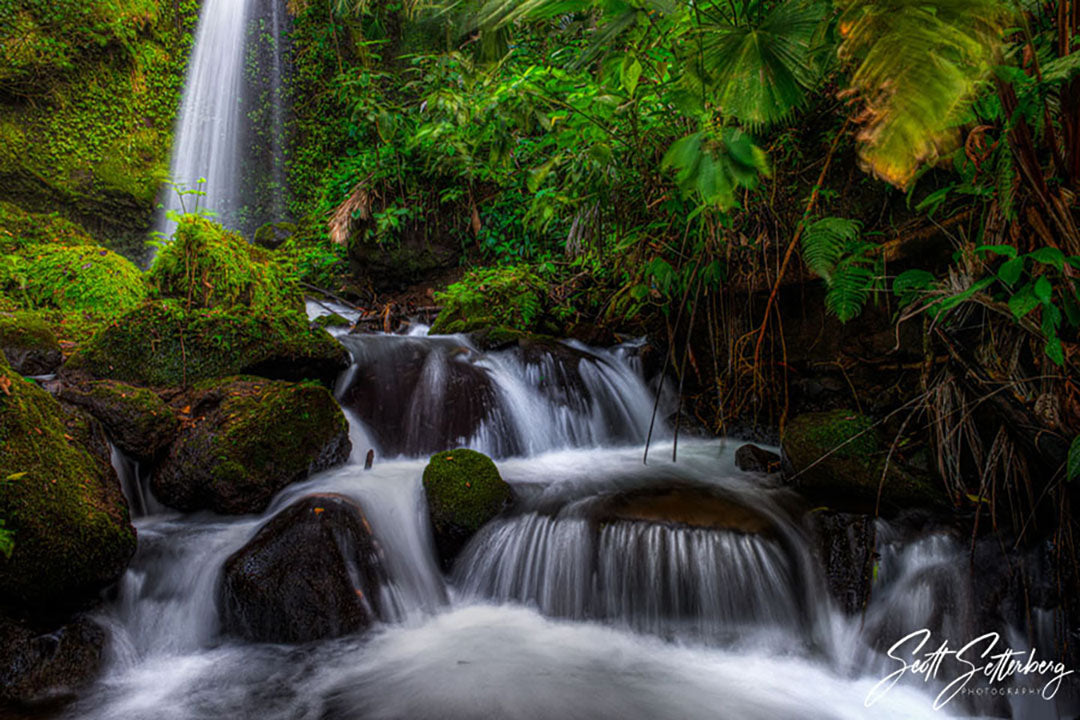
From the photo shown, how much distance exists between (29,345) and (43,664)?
264 cm

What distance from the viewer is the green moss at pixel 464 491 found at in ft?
11.1

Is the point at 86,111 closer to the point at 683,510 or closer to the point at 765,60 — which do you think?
the point at 683,510

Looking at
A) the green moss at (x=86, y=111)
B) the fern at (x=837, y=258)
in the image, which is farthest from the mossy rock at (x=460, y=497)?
the green moss at (x=86, y=111)

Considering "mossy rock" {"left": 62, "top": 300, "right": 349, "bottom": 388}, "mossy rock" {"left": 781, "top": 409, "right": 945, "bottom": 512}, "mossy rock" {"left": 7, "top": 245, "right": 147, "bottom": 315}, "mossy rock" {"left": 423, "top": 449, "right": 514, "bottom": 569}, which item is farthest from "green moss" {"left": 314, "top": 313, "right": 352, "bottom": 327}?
"mossy rock" {"left": 781, "top": 409, "right": 945, "bottom": 512}

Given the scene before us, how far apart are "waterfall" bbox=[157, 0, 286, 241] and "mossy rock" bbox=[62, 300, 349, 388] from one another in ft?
25.5

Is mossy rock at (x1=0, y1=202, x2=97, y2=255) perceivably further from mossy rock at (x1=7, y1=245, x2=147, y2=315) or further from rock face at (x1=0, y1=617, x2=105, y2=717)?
rock face at (x1=0, y1=617, x2=105, y2=717)

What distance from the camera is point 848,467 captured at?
3.27 metres

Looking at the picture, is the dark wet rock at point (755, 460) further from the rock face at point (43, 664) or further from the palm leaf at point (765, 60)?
the rock face at point (43, 664)

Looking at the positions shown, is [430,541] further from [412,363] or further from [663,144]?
[663,144]

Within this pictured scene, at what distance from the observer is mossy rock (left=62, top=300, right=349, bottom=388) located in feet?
12.3

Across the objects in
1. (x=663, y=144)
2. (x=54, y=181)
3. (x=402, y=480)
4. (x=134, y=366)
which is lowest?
(x=402, y=480)

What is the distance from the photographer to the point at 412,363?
17.3 feet

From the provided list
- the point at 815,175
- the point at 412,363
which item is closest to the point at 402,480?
the point at 412,363

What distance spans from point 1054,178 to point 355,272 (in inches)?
368
